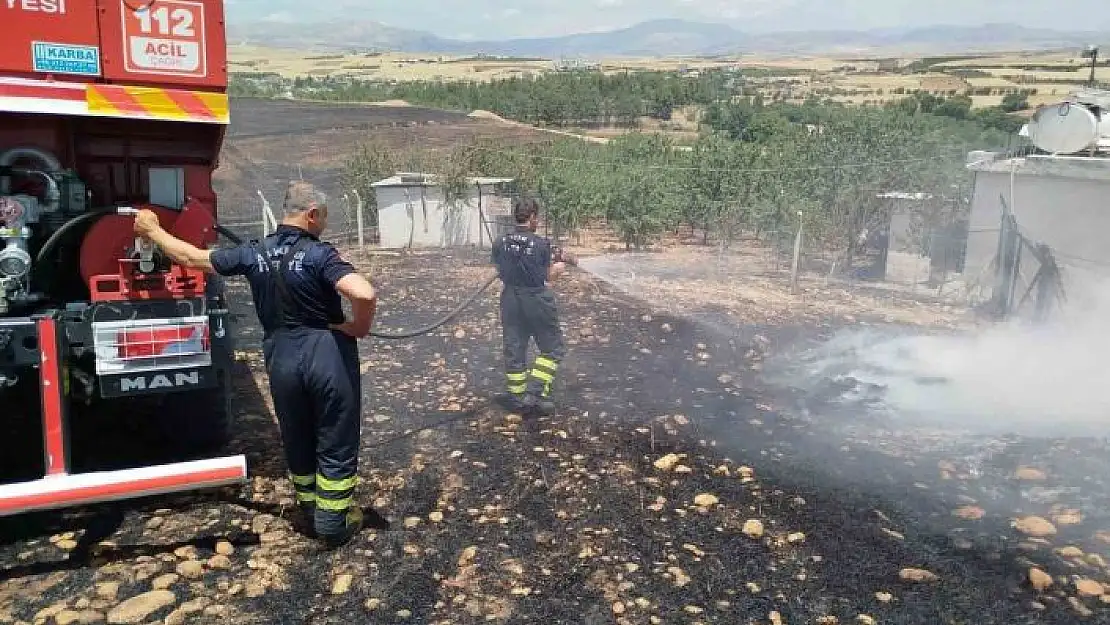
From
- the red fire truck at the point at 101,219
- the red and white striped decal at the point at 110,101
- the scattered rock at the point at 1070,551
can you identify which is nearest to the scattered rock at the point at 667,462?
the scattered rock at the point at 1070,551

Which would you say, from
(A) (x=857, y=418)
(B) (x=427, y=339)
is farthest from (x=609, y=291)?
(A) (x=857, y=418)

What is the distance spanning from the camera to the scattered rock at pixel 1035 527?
4.41 meters

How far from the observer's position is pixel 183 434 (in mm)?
4957

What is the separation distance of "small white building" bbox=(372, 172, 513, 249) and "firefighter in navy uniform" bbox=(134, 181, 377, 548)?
10.4m

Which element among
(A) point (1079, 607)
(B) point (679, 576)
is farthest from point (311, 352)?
(A) point (1079, 607)

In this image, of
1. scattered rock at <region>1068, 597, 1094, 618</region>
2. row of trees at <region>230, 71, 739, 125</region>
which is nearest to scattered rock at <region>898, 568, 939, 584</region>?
scattered rock at <region>1068, 597, 1094, 618</region>

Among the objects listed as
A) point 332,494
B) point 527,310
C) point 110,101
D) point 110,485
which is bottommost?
point 332,494

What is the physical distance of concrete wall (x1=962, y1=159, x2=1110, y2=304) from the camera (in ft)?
33.1

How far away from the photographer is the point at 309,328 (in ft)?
13.0

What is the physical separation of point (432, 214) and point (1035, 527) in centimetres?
1162

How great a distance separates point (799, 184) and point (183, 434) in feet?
48.3

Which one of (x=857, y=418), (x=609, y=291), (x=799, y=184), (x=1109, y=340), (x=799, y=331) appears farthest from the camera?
(x=799, y=184)

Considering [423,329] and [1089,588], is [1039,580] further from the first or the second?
[423,329]

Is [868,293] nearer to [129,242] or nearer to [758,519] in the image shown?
[758,519]
